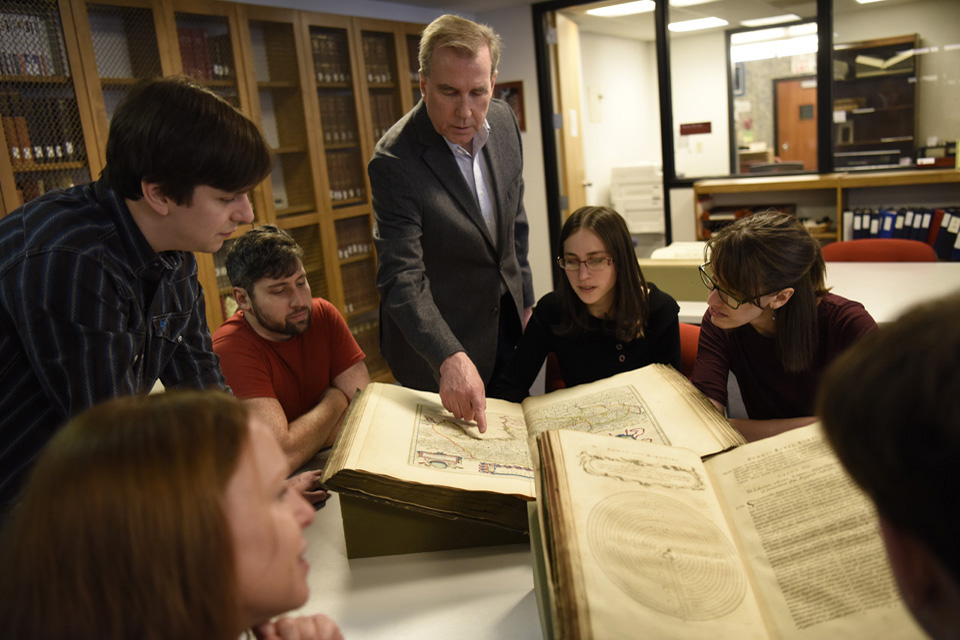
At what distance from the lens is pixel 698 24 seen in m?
6.57

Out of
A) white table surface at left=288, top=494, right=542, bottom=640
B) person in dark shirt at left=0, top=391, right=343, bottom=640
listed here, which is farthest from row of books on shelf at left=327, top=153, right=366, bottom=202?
person in dark shirt at left=0, top=391, right=343, bottom=640

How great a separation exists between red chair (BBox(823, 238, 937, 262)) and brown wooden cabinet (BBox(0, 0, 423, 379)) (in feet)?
9.03

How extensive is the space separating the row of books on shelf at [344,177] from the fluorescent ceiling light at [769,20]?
3.70 m

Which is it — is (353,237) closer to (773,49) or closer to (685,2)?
(685,2)

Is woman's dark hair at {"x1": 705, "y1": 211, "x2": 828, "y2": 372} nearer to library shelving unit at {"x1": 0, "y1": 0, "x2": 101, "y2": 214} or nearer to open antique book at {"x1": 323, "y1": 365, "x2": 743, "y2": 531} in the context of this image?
open antique book at {"x1": 323, "y1": 365, "x2": 743, "y2": 531}

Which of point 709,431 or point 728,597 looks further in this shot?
point 709,431

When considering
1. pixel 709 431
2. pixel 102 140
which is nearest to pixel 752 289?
pixel 709 431

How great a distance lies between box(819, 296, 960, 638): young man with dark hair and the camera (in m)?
0.39

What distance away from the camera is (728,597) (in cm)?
76

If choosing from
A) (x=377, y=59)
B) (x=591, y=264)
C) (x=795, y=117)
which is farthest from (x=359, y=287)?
(x=795, y=117)

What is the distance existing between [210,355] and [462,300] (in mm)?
786

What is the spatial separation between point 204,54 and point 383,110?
1.30 metres

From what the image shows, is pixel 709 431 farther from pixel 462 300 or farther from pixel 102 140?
pixel 102 140

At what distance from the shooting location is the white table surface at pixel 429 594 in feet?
2.91
